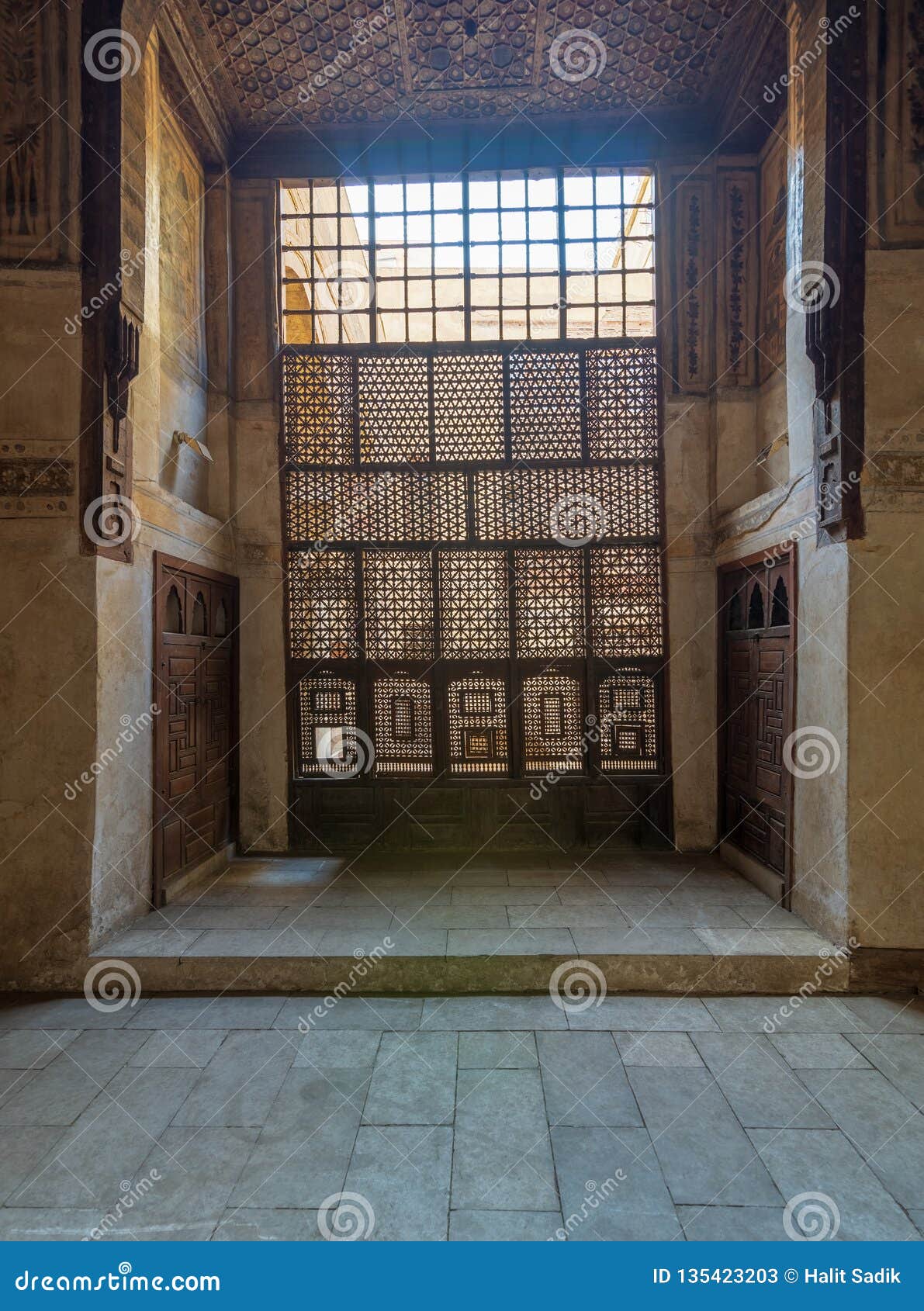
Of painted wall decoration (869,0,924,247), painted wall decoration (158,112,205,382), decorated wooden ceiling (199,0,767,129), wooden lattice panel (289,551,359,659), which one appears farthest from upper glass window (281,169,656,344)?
painted wall decoration (869,0,924,247)

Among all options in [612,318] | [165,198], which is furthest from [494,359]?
[165,198]

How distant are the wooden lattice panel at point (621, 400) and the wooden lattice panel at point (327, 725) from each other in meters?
2.87

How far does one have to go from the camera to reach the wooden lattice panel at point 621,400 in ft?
19.7

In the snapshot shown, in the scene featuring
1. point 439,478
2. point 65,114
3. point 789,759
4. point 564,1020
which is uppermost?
point 65,114

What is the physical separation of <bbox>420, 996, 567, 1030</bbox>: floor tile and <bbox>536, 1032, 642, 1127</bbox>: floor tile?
0.15 m

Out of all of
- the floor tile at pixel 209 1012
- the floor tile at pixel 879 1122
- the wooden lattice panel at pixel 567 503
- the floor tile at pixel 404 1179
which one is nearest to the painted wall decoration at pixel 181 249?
the wooden lattice panel at pixel 567 503

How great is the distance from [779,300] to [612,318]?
131 cm

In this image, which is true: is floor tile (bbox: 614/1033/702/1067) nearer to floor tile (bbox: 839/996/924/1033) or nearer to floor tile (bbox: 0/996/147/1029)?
floor tile (bbox: 839/996/924/1033)

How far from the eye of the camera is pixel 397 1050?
3.44 m

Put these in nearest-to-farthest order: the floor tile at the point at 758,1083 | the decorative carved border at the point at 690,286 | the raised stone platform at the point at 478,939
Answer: the floor tile at the point at 758,1083 → the raised stone platform at the point at 478,939 → the decorative carved border at the point at 690,286

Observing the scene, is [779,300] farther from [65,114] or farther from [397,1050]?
[397,1050]

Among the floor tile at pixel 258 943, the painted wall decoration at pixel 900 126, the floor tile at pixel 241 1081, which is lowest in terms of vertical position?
the floor tile at pixel 241 1081

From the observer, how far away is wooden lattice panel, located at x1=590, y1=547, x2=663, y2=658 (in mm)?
5957

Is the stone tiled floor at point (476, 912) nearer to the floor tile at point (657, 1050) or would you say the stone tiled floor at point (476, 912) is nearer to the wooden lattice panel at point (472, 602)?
the floor tile at point (657, 1050)
